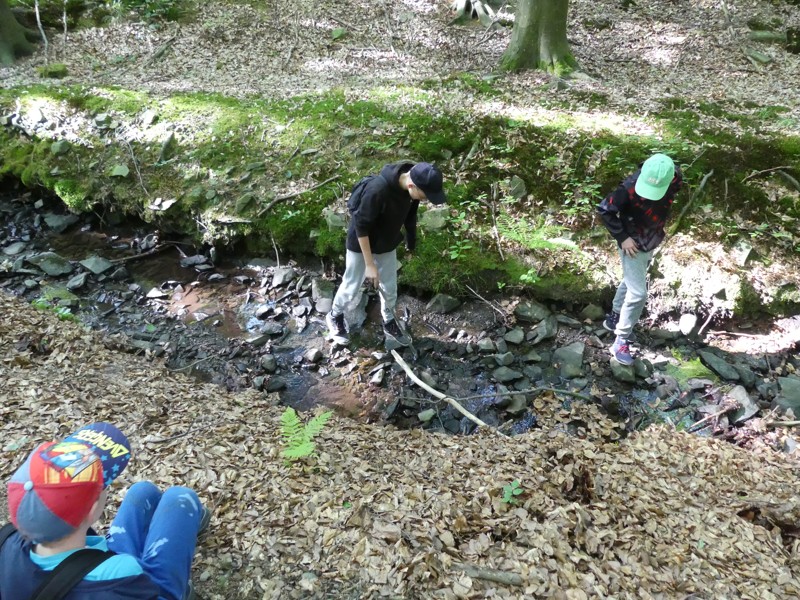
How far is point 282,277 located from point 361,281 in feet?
6.99

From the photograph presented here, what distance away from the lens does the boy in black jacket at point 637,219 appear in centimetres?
→ 488

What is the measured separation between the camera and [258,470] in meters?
4.21

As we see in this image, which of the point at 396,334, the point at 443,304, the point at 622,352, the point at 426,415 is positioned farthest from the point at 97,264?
the point at 622,352

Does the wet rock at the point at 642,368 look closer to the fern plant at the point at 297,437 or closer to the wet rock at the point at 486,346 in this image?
the wet rock at the point at 486,346

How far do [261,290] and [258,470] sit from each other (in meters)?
3.96

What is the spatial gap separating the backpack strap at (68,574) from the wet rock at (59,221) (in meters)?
8.71

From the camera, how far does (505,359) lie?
639 centimetres

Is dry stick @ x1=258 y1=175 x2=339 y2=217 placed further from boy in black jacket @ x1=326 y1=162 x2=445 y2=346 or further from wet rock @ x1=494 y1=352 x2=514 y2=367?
wet rock @ x1=494 y1=352 x2=514 y2=367

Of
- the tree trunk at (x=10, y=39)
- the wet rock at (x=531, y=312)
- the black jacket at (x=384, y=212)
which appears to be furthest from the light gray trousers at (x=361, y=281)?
the tree trunk at (x=10, y=39)

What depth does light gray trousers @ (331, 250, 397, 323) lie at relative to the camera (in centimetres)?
585

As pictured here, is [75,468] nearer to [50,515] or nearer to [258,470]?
[50,515]

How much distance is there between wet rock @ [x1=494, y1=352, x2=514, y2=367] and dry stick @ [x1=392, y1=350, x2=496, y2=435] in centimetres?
91

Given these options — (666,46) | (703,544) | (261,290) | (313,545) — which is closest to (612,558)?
(703,544)

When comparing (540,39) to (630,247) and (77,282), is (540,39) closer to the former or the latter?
(630,247)
